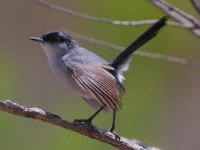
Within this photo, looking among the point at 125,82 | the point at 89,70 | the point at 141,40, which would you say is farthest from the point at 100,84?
the point at 125,82

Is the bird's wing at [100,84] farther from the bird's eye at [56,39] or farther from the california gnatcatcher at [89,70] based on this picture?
the bird's eye at [56,39]

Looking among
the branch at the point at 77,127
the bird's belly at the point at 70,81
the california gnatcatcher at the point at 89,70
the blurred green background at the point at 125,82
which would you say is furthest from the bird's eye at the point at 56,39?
the blurred green background at the point at 125,82

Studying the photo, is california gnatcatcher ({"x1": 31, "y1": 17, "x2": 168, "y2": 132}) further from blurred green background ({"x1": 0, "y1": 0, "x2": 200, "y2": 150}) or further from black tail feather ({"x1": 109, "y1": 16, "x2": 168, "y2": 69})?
blurred green background ({"x1": 0, "y1": 0, "x2": 200, "y2": 150})

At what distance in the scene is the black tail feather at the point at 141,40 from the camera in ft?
8.81

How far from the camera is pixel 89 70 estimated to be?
2.58 meters

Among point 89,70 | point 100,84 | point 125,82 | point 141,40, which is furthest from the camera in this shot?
point 125,82

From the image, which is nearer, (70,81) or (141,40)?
(70,81)

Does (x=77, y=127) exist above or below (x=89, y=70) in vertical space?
below

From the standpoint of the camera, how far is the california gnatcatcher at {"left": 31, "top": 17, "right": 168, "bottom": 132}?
2420mm

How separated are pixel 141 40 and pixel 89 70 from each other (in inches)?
15.1

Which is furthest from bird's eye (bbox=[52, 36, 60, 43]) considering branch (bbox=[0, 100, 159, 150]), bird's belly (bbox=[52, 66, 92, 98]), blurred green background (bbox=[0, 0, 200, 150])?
blurred green background (bbox=[0, 0, 200, 150])

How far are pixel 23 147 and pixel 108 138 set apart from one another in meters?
1.61

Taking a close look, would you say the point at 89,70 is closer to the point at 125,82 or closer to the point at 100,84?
the point at 100,84

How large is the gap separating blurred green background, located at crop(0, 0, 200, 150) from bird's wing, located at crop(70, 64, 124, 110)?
1.32 m
